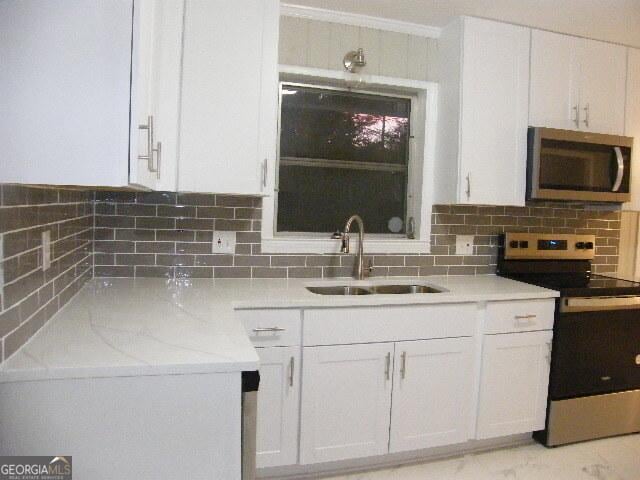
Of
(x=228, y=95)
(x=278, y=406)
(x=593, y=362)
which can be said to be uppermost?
(x=228, y=95)

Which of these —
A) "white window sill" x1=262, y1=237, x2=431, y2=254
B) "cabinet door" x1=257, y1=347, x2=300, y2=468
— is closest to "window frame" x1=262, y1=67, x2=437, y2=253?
"white window sill" x1=262, y1=237, x2=431, y2=254

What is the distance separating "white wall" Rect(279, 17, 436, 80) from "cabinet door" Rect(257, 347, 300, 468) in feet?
5.01

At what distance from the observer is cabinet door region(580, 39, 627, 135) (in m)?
2.79

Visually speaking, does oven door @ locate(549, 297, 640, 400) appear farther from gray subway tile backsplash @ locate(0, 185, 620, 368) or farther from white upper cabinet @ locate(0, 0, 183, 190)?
white upper cabinet @ locate(0, 0, 183, 190)

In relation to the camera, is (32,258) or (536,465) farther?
(536,465)

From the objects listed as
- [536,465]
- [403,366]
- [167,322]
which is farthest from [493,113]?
[167,322]

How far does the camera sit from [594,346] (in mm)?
2611

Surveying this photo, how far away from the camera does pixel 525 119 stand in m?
2.69

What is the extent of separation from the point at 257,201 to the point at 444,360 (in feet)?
4.07

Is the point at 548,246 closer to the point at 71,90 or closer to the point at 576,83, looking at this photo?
the point at 576,83

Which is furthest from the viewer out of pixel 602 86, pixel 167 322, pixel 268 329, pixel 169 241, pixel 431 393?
pixel 602 86

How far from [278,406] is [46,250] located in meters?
1.16

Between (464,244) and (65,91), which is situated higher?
(65,91)

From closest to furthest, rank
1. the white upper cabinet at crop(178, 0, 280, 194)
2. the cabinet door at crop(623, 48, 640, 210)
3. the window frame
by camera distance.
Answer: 1. the white upper cabinet at crop(178, 0, 280, 194)
2. the window frame
3. the cabinet door at crop(623, 48, 640, 210)
